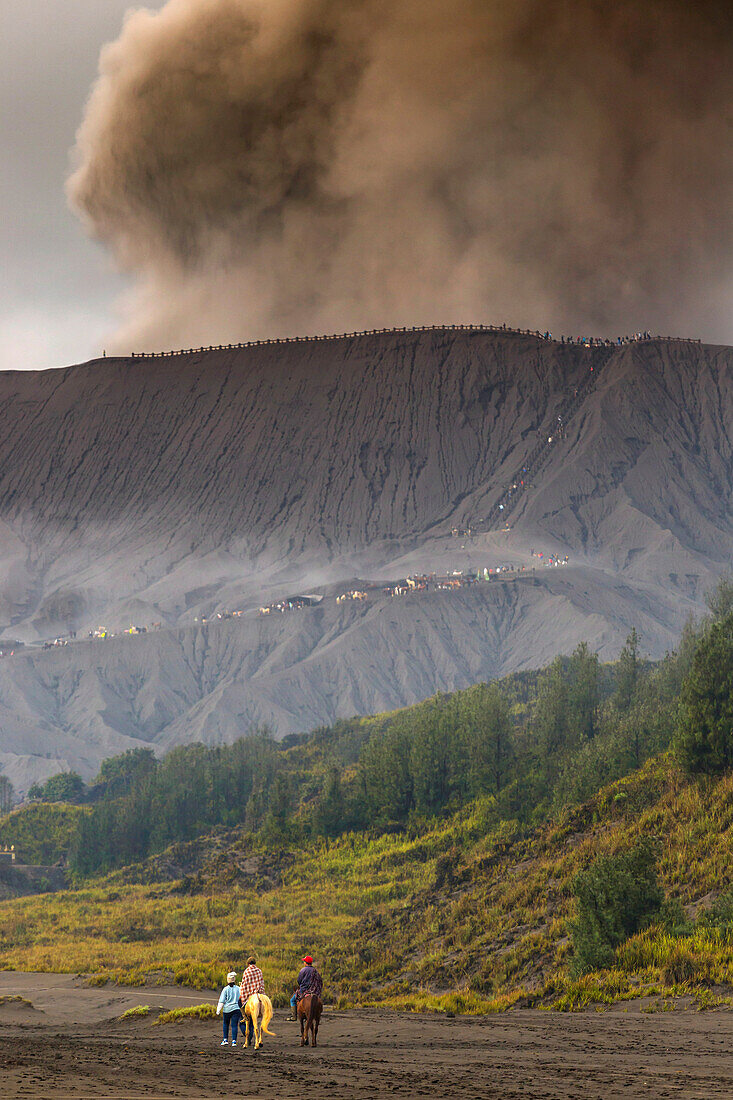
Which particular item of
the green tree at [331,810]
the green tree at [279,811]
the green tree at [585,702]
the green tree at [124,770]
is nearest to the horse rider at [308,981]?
the green tree at [585,702]

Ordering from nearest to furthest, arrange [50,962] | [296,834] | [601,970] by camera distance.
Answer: [601,970], [50,962], [296,834]

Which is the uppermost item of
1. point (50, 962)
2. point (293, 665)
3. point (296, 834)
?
point (293, 665)

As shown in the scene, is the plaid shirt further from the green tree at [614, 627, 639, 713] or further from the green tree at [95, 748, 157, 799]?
the green tree at [95, 748, 157, 799]

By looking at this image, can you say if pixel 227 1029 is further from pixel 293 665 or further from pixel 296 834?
pixel 293 665

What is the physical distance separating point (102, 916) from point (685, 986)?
2199 inches

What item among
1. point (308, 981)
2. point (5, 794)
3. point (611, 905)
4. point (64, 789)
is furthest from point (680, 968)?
point (5, 794)

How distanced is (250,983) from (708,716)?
31.2 metres

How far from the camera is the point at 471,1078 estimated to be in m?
20.1

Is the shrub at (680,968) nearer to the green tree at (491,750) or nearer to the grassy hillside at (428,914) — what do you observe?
the grassy hillside at (428,914)

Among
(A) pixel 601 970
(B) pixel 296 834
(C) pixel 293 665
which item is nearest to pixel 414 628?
(C) pixel 293 665

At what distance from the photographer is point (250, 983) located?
25875 millimetres

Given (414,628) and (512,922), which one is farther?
(414,628)

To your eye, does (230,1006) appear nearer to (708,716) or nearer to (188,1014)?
(188,1014)

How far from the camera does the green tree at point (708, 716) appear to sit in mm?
50875
